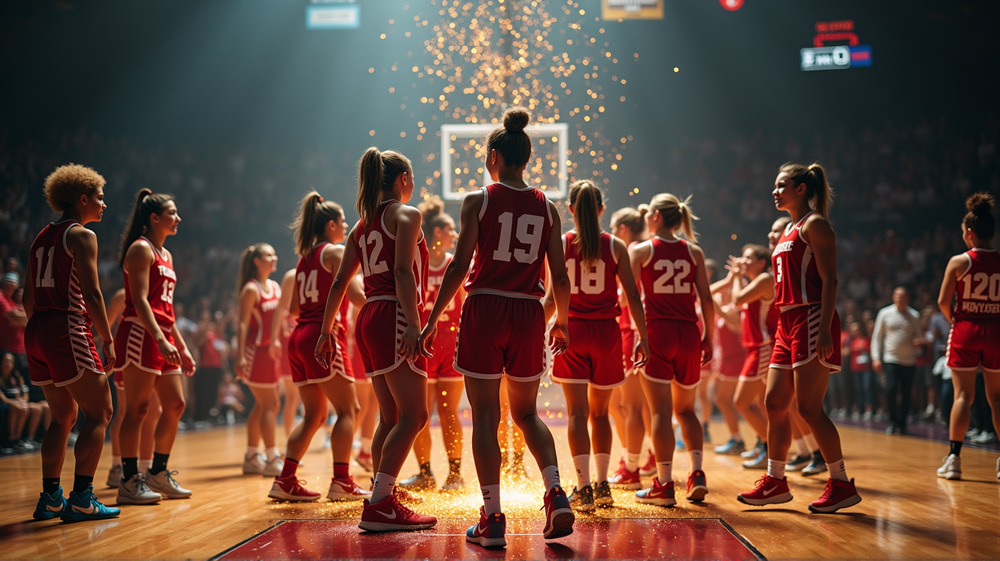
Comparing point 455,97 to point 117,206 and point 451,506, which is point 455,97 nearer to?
point 451,506

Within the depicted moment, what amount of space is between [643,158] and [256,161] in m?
8.63

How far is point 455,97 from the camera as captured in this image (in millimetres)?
7988

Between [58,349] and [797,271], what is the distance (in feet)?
13.5

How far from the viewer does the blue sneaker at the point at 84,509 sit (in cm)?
372

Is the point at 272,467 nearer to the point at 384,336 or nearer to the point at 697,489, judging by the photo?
the point at 384,336

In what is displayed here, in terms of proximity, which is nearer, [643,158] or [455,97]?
[455,97]

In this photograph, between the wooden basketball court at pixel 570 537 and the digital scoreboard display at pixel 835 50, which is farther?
the digital scoreboard display at pixel 835 50

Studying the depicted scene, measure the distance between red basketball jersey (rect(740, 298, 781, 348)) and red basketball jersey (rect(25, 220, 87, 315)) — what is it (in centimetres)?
490

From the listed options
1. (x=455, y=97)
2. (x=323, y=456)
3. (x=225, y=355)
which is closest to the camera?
(x=323, y=456)

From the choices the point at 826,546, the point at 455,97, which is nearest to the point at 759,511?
the point at 826,546

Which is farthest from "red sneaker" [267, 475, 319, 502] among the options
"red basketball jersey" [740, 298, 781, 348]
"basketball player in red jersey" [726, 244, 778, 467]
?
"red basketball jersey" [740, 298, 781, 348]

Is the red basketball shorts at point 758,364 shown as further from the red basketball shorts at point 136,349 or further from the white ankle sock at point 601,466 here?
the red basketball shorts at point 136,349

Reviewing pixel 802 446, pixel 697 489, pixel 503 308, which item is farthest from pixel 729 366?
pixel 503 308

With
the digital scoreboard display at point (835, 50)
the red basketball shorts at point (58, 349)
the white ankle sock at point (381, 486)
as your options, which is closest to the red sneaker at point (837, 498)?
the white ankle sock at point (381, 486)
